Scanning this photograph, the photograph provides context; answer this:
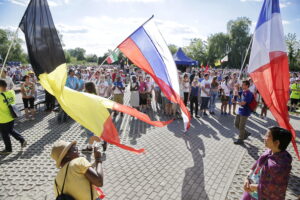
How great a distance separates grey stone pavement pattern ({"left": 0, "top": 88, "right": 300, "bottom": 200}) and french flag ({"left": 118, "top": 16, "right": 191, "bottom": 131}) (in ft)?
5.19

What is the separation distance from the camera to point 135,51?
388 cm

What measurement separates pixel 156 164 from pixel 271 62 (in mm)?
3463

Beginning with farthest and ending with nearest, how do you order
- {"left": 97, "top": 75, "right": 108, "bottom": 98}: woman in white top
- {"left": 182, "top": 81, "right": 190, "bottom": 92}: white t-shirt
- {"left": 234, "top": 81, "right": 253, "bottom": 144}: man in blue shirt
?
1. {"left": 182, "top": 81, "right": 190, "bottom": 92}: white t-shirt
2. {"left": 97, "top": 75, "right": 108, "bottom": 98}: woman in white top
3. {"left": 234, "top": 81, "right": 253, "bottom": 144}: man in blue shirt

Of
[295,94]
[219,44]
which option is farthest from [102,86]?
[219,44]

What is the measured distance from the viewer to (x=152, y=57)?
389cm

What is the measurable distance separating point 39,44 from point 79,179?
2115 millimetres

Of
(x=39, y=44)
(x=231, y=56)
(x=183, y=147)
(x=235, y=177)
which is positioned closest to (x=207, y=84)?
(x=183, y=147)

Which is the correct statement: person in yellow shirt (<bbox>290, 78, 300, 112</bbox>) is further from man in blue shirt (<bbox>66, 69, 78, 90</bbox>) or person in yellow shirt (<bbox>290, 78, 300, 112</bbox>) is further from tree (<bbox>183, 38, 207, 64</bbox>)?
tree (<bbox>183, 38, 207, 64</bbox>)

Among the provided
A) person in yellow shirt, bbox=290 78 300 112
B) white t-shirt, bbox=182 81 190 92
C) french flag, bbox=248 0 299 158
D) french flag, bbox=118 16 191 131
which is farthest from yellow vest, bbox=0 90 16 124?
person in yellow shirt, bbox=290 78 300 112

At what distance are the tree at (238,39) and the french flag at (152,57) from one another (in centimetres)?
5633

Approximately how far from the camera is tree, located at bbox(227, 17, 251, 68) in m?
54.6

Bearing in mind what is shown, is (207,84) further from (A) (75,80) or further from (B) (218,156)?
(A) (75,80)

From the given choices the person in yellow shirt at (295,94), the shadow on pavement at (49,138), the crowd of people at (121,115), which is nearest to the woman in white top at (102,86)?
the crowd of people at (121,115)

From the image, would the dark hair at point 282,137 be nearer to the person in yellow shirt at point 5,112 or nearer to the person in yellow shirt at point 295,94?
the person in yellow shirt at point 5,112
